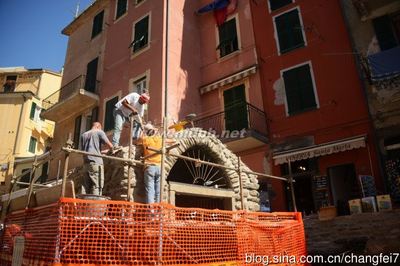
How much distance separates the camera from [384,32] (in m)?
11.8

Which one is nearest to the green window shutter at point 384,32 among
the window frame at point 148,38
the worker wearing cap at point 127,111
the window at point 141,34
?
the worker wearing cap at point 127,111

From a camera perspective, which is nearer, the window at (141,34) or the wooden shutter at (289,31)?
the wooden shutter at (289,31)

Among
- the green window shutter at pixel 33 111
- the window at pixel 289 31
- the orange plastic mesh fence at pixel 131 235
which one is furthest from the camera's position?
the green window shutter at pixel 33 111

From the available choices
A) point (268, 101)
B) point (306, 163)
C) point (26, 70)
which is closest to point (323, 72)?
point (268, 101)

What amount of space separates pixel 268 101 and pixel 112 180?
29.8 ft

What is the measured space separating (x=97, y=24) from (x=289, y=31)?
11613 millimetres

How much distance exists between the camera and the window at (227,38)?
1572cm

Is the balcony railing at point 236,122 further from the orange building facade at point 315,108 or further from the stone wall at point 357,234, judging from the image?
the stone wall at point 357,234

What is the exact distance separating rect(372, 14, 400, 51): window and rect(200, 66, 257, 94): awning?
192 inches

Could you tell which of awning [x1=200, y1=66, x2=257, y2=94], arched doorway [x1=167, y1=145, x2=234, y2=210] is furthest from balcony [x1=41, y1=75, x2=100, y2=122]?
arched doorway [x1=167, y1=145, x2=234, y2=210]

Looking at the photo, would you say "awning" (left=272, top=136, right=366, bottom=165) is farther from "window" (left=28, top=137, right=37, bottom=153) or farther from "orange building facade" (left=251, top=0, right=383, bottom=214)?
"window" (left=28, top=137, right=37, bottom=153)

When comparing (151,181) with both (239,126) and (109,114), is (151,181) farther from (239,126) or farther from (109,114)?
(109,114)

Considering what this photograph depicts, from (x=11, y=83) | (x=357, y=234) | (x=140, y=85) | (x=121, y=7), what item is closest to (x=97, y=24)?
(x=121, y=7)

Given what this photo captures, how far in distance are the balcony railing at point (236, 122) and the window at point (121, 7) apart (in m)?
8.21
